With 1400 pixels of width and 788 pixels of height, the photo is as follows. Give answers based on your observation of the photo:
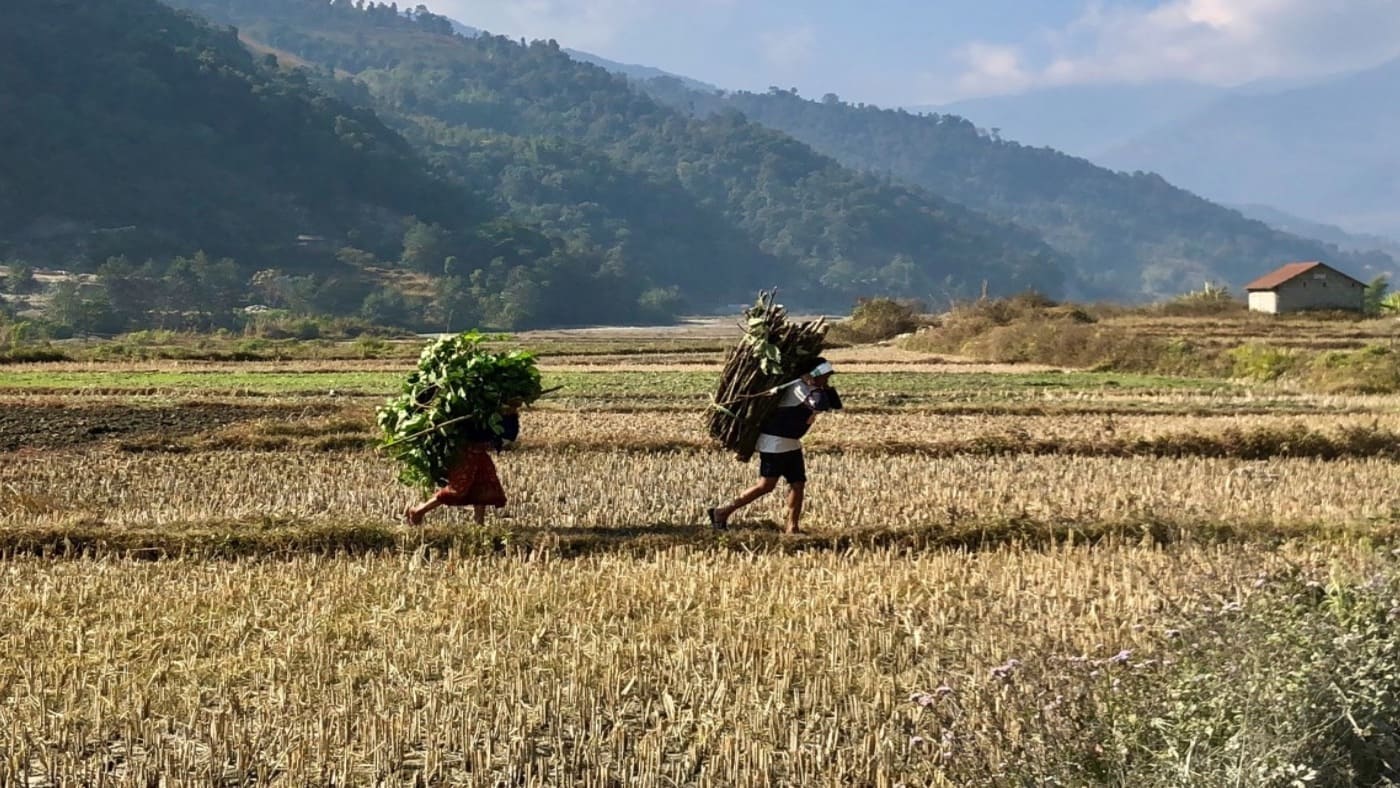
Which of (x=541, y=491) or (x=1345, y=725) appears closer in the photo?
(x=1345, y=725)

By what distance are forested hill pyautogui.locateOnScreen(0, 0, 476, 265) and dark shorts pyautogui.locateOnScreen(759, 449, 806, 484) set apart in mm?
89192

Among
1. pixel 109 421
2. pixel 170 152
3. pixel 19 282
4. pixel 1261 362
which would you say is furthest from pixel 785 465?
pixel 170 152

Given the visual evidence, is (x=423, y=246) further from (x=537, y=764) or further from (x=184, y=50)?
(x=537, y=764)

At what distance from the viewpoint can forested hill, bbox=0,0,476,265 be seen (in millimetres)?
94625

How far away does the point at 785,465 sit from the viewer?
9.79 m

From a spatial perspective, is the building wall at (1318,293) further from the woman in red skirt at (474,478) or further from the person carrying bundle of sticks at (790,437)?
the woman in red skirt at (474,478)

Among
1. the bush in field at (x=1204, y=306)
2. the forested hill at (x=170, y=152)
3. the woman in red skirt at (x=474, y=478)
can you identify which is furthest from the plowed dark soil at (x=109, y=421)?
the forested hill at (x=170, y=152)

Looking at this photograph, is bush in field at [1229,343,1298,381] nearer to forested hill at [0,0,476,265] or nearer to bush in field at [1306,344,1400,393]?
bush in field at [1306,344,1400,393]

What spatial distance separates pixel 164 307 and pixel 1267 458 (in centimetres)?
7436

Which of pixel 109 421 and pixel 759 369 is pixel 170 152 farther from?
pixel 759 369

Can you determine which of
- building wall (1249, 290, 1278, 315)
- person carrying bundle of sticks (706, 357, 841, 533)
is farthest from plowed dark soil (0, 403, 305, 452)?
building wall (1249, 290, 1278, 315)

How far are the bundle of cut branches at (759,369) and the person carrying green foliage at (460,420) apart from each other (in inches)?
60.0

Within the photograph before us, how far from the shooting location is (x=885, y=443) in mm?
15938

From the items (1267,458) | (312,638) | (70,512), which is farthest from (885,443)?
(312,638)
